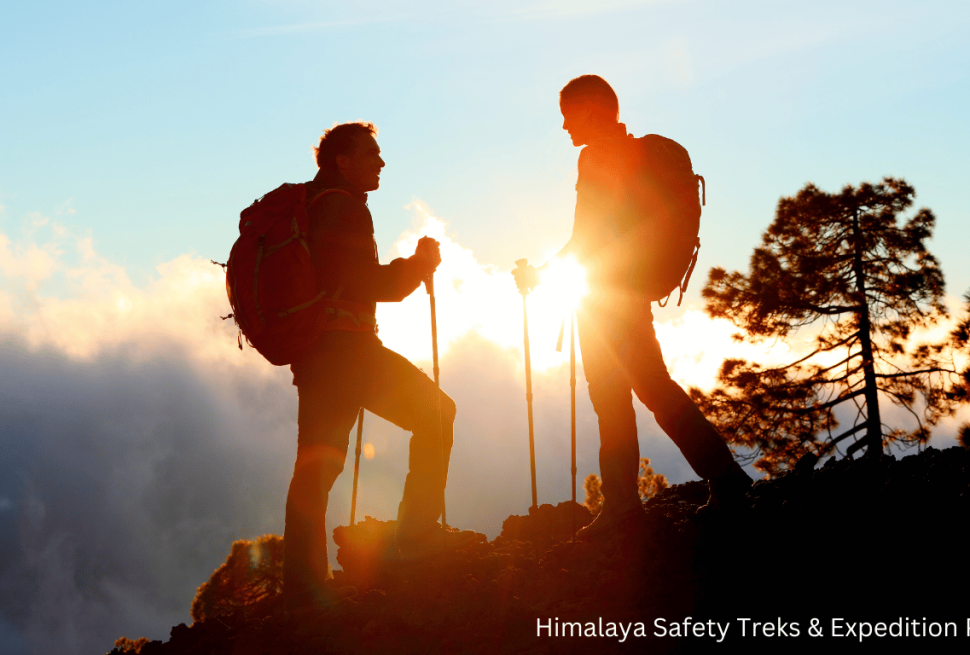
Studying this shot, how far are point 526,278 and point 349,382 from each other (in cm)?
152

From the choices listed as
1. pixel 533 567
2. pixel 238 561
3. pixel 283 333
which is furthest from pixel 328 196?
pixel 238 561

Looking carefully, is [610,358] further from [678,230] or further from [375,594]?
[375,594]

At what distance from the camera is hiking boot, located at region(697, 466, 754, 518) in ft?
12.8

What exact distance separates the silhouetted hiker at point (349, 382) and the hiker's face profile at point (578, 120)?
1212mm

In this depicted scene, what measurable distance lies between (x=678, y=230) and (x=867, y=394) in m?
13.7

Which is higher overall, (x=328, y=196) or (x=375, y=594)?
(x=328, y=196)

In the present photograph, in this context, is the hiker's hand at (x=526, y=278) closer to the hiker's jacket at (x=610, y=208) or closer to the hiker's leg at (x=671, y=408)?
the hiker's jacket at (x=610, y=208)

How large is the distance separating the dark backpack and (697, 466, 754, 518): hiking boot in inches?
48.2

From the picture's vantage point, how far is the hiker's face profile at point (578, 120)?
430cm

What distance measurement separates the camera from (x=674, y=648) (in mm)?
3184

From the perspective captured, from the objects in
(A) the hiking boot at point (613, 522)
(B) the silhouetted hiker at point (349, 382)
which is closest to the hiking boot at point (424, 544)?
(B) the silhouetted hiker at point (349, 382)

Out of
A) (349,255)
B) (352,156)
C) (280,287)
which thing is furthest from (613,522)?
(352,156)

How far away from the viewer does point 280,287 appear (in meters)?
3.66

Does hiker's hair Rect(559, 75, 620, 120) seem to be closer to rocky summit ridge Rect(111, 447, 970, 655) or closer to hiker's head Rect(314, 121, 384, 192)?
hiker's head Rect(314, 121, 384, 192)
